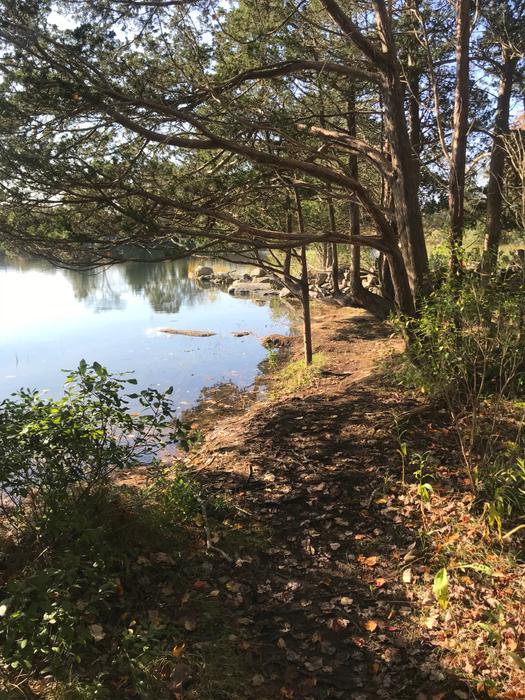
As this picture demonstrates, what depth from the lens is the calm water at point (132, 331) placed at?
11688 millimetres

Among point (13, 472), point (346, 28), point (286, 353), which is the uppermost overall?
point (346, 28)

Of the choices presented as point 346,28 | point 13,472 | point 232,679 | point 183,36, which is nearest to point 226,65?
point 183,36

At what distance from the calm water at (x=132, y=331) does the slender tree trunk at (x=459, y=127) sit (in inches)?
184

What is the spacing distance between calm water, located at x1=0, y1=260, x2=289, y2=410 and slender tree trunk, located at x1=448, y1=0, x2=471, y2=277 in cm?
468

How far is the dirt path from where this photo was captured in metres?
2.58

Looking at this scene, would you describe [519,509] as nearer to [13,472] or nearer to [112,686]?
[112,686]

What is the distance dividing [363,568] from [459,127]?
17.4 ft

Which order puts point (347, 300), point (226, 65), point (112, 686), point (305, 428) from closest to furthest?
point (112, 686) → point (305, 428) → point (226, 65) → point (347, 300)

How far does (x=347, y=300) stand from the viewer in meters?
9.05

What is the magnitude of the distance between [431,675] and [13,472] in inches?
105

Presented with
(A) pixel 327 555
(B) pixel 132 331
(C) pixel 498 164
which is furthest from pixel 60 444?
(B) pixel 132 331

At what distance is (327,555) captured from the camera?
11.6ft

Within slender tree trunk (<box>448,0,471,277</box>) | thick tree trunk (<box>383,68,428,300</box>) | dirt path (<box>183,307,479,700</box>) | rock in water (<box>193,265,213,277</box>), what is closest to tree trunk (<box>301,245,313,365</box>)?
thick tree trunk (<box>383,68,428,300</box>)

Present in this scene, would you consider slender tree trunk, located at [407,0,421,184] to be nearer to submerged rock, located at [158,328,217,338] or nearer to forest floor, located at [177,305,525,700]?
forest floor, located at [177,305,525,700]
